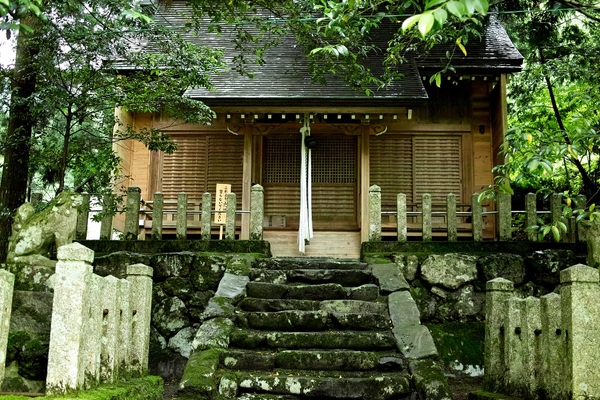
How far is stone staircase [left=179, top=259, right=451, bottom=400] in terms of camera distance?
6168 mm

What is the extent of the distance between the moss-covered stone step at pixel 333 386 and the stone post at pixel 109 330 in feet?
5.14

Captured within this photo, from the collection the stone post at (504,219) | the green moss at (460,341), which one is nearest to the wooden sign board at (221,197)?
the green moss at (460,341)

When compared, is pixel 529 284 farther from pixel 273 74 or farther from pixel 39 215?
pixel 39 215

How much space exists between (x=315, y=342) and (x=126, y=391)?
2617mm

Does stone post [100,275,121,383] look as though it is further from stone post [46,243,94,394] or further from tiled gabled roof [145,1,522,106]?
tiled gabled roof [145,1,522,106]

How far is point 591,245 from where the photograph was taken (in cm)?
872

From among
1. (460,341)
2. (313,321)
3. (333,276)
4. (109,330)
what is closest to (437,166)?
(460,341)

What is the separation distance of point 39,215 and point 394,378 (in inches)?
191

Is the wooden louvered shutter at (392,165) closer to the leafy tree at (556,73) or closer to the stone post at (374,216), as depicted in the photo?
the leafy tree at (556,73)

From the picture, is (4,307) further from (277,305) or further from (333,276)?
(333,276)

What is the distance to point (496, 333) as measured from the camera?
6.28 m

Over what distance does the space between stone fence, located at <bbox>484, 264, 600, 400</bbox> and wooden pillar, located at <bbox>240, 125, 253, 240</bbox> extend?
5889 mm

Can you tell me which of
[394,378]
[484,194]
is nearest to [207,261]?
[394,378]

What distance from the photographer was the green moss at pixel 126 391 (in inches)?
170
